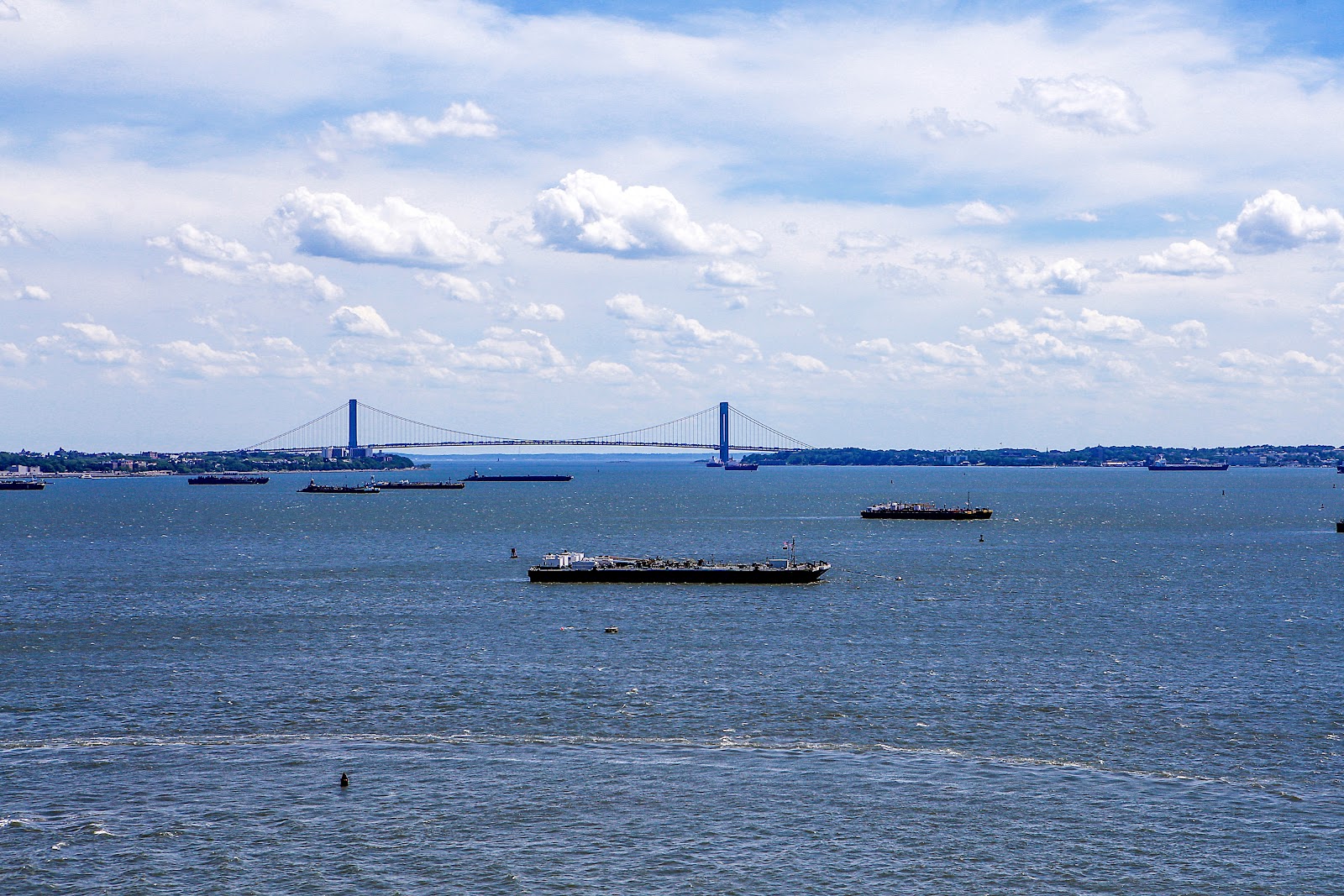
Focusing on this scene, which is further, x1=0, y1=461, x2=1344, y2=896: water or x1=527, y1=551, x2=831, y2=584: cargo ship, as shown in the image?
x1=527, y1=551, x2=831, y2=584: cargo ship

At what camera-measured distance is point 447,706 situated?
63344 millimetres

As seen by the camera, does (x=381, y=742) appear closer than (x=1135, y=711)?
Yes

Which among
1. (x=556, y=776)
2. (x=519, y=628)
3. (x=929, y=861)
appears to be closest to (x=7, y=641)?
(x=519, y=628)

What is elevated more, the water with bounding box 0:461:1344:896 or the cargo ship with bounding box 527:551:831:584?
the cargo ship with bounding box 527:551:831:584

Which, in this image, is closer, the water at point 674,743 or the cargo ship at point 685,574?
the water at point 674,743

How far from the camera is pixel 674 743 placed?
5591 centimetres

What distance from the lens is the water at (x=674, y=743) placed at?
42281 millimetres

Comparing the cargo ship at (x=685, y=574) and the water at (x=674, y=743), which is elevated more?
the cargo ship at (x=685, y=574)

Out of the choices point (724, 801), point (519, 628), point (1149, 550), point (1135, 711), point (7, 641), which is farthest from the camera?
point (1149, 550)

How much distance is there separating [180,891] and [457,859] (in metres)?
8.42

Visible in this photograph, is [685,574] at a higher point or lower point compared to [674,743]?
higher

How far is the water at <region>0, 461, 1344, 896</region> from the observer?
4228 centimetres

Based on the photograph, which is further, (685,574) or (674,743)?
(685,574)

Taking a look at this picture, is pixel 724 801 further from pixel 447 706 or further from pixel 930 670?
pixel 930 670
